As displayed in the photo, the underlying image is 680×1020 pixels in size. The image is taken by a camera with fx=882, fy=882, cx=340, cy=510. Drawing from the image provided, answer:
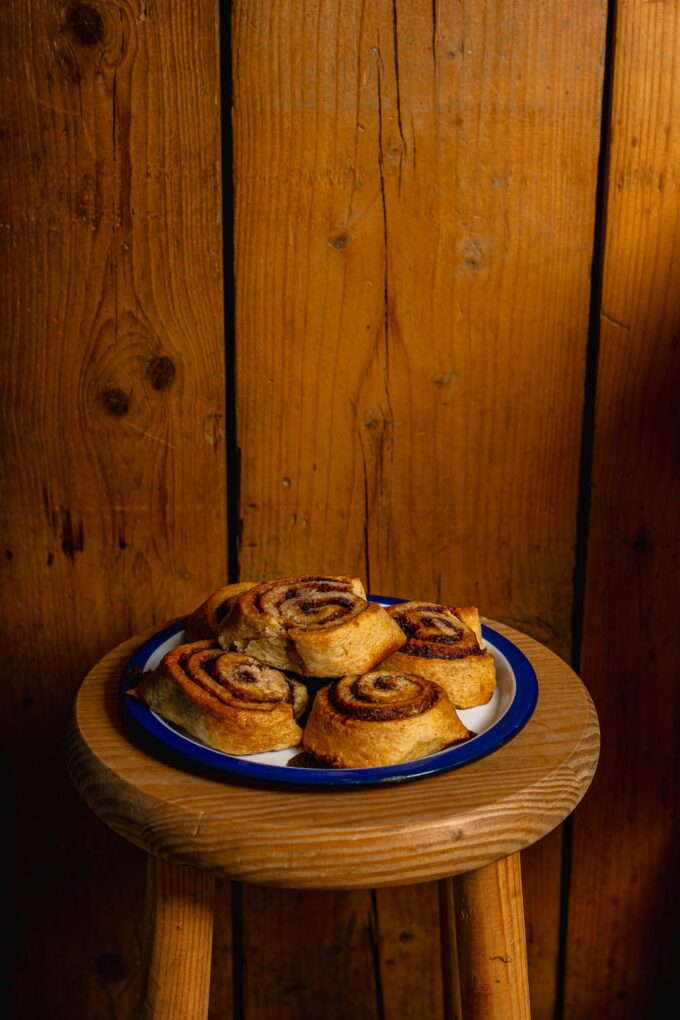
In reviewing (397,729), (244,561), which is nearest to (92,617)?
(244,561)

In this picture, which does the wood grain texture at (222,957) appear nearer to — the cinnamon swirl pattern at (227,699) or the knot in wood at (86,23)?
the cinnamon swirl pattern at (227,699)

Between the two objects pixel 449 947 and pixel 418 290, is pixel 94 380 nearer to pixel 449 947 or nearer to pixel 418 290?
pixel 418 290

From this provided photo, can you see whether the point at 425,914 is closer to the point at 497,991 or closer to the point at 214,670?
the point at 497,991

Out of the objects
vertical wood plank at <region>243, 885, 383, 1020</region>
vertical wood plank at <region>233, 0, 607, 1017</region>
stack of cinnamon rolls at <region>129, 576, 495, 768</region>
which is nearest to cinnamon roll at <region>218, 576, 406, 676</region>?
stack of cinnamon rolls at <region>129, 576, 495, 768</region>

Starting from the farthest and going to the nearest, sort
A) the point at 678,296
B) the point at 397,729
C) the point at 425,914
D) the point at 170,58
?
the point at 425,914, the point at 678,296, the point at 170,58, the point at 397,729

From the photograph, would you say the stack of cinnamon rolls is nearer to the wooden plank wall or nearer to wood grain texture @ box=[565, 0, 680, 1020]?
the wooden plank wall

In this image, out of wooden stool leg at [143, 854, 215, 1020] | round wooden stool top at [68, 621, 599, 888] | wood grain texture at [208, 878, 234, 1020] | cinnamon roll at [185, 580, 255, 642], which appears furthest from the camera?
wood grain texture at [208, 878, 234, 1020]

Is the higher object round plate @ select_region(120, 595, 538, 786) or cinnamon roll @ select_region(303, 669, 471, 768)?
cinnamon roll @ select_region(303, 669, 471, 768)

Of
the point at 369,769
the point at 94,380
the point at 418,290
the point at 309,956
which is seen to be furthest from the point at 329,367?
the point at 309,956
